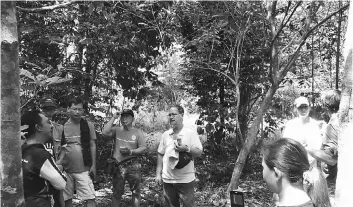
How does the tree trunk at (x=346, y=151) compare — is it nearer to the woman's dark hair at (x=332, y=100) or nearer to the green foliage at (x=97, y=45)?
the woman's dark hair at (x=332, y=100)

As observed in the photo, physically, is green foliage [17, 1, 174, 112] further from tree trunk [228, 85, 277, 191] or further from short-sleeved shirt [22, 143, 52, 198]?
short-sleeved shirt [22, 143, 52, 198]

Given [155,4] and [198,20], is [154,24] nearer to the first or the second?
[155,4]

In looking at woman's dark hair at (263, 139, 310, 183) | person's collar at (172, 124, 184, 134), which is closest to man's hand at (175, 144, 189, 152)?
person's collar at (172, 124, 184, 134)

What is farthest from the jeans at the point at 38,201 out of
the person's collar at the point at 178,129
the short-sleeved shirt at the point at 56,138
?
the person's collar at the point at 178,129

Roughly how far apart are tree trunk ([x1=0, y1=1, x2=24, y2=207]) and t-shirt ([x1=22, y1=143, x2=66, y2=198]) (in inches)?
27.7

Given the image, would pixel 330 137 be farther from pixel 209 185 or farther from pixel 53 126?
pixel 209 185

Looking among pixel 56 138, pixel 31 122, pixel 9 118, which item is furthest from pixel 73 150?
pixel 9 118

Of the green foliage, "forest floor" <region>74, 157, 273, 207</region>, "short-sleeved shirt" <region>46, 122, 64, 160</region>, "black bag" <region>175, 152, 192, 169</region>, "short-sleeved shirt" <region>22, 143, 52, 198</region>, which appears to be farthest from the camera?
"forest floor" <region>74, 157, 273, 207</region>

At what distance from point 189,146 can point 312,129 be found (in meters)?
→ 1.45

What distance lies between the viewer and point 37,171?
261cm

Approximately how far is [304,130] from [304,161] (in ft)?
7.79

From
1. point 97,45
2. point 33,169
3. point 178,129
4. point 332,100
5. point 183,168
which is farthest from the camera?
point 97,45

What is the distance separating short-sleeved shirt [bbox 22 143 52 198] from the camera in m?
2.60

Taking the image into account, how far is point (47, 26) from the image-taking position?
19.4 feet
